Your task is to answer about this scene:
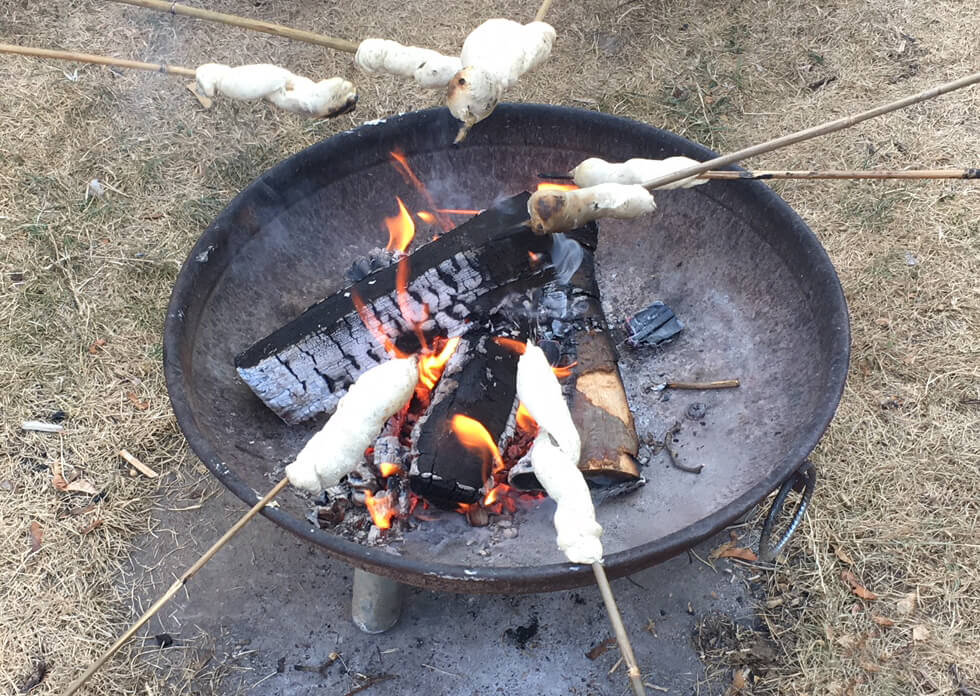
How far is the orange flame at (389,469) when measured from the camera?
7.95 feet

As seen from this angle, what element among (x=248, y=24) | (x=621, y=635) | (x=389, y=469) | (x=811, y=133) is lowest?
(x=389, y=469)

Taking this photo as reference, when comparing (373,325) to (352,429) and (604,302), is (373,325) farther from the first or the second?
(604,302)

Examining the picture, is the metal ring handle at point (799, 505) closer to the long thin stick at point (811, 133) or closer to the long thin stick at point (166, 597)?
the long thin stick at point (811, 133)

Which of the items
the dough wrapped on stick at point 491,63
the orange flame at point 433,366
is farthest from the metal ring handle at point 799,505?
the dough wrapped on stick at point 491,63

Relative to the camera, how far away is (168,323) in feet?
7.59

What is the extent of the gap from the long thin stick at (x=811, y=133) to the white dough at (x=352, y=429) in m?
0.94

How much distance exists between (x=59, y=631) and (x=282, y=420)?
1.17 m

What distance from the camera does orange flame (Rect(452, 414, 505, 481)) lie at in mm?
2307

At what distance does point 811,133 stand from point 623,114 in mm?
2584

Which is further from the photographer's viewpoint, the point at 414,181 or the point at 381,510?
the point at 414,181

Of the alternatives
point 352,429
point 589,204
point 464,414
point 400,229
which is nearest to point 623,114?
point 400,229

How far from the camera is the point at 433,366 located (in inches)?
101

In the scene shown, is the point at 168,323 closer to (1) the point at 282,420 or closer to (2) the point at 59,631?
(1) the point at 282,420

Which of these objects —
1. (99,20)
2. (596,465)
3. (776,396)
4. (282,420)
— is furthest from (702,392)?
(99,20)
